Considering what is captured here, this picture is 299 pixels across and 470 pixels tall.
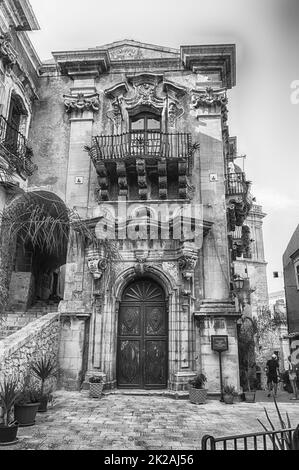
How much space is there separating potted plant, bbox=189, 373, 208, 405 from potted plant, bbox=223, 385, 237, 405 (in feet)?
1.85

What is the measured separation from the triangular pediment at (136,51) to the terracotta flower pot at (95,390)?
1220 centimetres

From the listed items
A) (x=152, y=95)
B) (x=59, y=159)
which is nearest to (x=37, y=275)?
(x=59, y=159)

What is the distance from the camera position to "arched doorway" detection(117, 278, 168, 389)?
11.5 meters

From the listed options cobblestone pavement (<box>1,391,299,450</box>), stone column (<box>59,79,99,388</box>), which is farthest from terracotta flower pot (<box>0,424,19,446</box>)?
stone column (<box>59,79,99,388</box>)

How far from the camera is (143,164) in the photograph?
1271 centimetres

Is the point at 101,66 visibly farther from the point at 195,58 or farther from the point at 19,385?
the point at 19,385

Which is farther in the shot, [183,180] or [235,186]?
[235,186]

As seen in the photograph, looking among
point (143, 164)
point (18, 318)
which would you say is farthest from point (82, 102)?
point (18, 318)

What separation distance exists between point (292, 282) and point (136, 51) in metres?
15.2

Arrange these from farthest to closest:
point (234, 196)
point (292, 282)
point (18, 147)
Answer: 1. point (292, 282)
2. point (234, 196)
3. point (18, 147)

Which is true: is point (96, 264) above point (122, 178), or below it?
below

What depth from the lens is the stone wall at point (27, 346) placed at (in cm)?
839

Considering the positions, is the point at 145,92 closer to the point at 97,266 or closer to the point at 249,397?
the point at 97,266

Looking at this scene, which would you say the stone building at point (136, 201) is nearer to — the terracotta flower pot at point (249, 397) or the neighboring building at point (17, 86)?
the neighboring building at point (17, 86)
